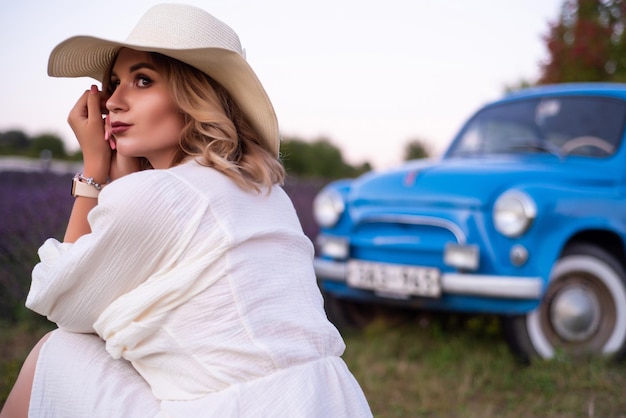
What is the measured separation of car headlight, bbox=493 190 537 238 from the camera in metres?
3.56

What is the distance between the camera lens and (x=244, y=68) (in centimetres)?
176

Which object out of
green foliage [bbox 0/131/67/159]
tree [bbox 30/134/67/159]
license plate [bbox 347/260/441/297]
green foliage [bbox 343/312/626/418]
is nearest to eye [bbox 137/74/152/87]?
green foliage [bbox 343/312/626/418]

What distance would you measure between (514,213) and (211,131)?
2.29 meters

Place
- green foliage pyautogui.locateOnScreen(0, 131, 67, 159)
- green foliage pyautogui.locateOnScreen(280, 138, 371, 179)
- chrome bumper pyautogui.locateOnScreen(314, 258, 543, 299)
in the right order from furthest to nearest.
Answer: green foliage pyautogui.locateOnScreen(280, 138, 371, 179), green foliage pyautogui.locateOnScreen(0, 131, 67, 159), chrome bumper pyautogui.locateOnScreen(314, 258, 543, 299)

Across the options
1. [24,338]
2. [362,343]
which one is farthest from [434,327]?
[24,338]

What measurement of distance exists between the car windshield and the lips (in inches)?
129

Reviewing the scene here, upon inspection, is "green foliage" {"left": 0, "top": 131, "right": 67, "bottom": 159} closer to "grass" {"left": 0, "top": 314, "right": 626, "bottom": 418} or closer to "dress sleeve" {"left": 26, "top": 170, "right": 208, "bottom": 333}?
"grass" {"left": 0, "top": 314, "right": 626, "bottom": 418}

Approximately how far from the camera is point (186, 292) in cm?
146

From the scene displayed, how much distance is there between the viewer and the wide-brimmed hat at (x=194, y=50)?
5.56 feet

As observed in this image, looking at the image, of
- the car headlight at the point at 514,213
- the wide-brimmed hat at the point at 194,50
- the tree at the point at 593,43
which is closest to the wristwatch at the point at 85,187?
the wide-brimmed hat at the point at 194,50

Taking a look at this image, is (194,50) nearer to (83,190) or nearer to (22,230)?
(83,190)

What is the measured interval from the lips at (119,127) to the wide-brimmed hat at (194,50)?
8.1 inches

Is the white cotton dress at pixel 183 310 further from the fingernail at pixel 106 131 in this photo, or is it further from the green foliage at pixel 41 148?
the green foliage at pixel 41 148

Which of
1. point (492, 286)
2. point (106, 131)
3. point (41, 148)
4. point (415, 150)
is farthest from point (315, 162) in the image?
point (106, 131)
